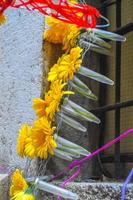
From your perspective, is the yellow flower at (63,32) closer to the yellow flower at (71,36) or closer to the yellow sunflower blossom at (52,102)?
the yellow flower at (71,36)

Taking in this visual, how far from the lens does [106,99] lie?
2562mm

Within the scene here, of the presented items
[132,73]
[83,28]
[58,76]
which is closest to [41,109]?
[58,76]

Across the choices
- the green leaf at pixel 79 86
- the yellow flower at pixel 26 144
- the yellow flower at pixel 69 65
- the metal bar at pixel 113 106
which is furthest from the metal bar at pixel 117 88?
the yellow flower at pixel 26 144

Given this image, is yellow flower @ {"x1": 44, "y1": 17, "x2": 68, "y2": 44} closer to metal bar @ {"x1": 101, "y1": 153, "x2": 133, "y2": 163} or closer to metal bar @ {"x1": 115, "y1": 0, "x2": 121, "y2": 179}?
metal bar @ {"x1": 115, "y1": 0, "x2": 121, "y2": 179}

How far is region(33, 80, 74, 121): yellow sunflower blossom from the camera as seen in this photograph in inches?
81.4

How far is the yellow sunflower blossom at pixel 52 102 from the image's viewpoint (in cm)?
207

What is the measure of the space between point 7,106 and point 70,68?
544 mm

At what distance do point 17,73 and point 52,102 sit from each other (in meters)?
0.48

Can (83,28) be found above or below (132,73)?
above

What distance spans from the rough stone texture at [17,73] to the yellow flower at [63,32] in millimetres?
147

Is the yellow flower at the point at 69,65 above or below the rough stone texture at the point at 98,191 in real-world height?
above

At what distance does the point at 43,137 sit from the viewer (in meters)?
2.04

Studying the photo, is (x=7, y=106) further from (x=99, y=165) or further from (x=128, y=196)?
(x=128, y=196)

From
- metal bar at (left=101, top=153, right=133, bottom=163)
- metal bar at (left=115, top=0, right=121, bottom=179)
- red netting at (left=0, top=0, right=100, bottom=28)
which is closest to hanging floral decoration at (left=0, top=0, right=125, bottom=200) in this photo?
red netting at (left=0, top=0, right=100, bottom=28)
